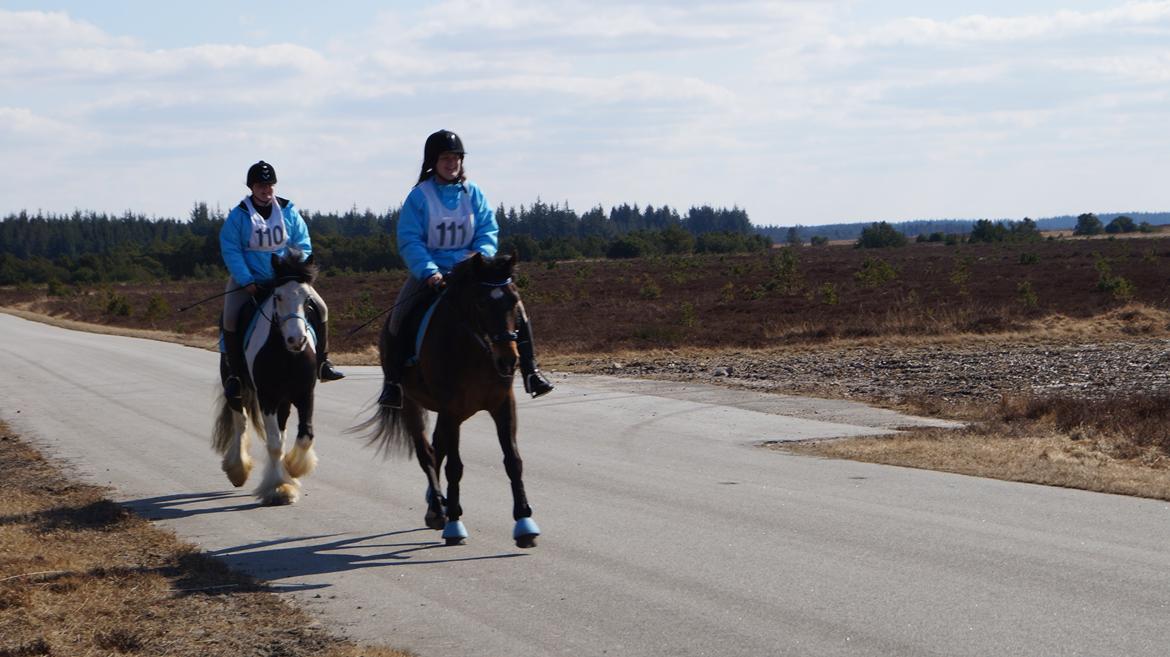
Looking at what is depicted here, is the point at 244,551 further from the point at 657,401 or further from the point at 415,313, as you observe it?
the point at 657,401

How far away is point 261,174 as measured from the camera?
10.5 metres

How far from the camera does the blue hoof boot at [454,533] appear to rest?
805cm

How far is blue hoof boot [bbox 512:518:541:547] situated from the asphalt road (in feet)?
0.32

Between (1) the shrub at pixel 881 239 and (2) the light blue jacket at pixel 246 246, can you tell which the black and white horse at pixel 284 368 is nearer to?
(2) the light blue jacket at pixel 246 246

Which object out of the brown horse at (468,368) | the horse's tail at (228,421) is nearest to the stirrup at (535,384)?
the brown horse at (468,368)

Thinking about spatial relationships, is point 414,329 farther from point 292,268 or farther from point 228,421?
point 228,421

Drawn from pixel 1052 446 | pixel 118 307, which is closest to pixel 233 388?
pixel 1052 446

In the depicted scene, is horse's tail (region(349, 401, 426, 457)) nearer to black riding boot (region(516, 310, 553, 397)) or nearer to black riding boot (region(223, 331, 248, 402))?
black riding boot (region(516, 310, 553, 397))

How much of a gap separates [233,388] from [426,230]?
3.31 m

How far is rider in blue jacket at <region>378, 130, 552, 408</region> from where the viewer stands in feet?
27.6

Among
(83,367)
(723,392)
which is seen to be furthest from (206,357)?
(723,392)

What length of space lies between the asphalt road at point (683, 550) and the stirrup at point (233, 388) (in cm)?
82

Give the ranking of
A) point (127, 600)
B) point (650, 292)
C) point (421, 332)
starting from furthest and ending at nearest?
point (650, 292) < point (421, 332) < point (127, 600)

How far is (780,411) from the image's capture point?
1612 cm
